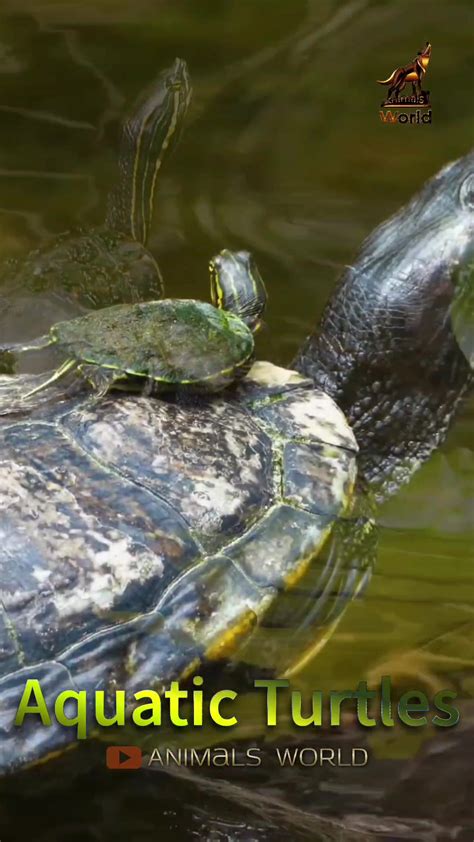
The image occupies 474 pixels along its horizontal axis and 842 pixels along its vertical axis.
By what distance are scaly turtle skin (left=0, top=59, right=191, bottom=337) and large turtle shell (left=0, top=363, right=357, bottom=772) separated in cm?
79

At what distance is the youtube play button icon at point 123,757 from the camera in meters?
1.23

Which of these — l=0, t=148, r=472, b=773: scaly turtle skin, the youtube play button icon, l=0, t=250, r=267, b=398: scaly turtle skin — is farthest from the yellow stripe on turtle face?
l=0, t=250, r=267, b=398: scaly turtle skin

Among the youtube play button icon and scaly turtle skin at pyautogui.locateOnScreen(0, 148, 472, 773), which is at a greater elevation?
scaly turtle skin at pyautogui.locateOnScreen(0, 148, 472, 773)

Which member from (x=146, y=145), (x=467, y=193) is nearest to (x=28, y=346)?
(x=467, y=193)

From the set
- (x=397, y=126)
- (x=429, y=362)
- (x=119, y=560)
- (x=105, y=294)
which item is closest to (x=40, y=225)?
(x=105, y=294)

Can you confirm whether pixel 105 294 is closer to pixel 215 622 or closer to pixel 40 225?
pixel 40 225

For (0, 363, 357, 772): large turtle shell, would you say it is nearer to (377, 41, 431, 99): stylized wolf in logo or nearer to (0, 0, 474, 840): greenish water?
(0, 0, 474, 840): greenish water

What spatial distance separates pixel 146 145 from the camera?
2305mm

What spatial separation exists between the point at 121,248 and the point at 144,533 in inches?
48.3

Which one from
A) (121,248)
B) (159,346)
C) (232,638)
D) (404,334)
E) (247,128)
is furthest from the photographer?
(247,128)

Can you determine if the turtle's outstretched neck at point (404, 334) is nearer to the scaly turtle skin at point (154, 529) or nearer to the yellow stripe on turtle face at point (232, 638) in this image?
the scaly turtle skin at point (154, 529)

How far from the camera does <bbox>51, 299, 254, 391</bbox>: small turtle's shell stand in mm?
1308

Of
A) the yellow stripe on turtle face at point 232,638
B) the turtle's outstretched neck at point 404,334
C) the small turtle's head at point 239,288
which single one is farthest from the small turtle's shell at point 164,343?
the yellow stripe on turtle face at point 232,638

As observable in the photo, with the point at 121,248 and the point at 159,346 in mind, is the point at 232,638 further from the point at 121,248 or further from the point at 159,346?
the point at 121,248
